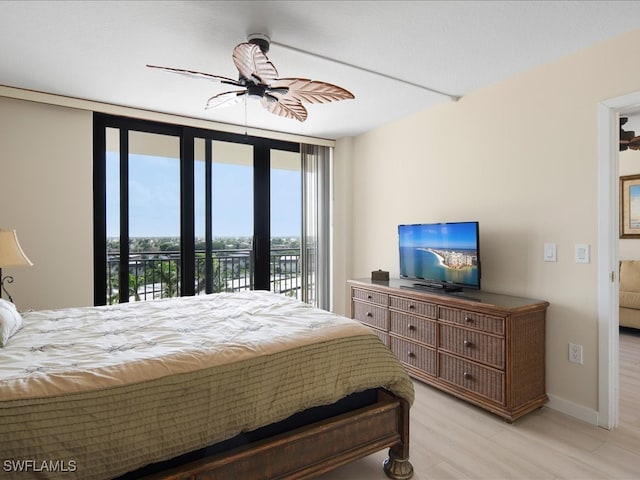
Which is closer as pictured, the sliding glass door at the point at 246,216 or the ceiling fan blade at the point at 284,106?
the ceiling fan blade at the point at 284,106

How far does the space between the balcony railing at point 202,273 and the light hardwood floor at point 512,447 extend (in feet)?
8.41

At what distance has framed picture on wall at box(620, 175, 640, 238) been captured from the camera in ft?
16.1

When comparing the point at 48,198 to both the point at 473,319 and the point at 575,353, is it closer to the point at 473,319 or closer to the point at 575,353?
the point at 473,319

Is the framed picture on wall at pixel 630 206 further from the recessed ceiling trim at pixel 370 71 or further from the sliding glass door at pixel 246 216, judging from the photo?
the sliding glass door at pixel 246 216

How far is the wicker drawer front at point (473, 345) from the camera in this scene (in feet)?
8.03

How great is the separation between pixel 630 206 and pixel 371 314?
13.8 ft


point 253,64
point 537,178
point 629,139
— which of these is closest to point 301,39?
point 253,64

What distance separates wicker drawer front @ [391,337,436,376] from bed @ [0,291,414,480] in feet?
3.55

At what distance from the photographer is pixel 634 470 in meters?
1.92

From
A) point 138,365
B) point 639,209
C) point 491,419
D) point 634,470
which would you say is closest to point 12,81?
point 138,365

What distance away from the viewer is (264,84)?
7.43ft

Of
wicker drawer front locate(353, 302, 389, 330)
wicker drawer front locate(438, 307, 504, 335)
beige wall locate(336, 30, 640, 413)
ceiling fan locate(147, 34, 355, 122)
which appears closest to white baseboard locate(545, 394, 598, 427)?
beige wall locate(336, 30, 640, 413)

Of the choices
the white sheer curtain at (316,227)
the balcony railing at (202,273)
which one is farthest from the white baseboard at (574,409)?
the balcony railing at (202,273)

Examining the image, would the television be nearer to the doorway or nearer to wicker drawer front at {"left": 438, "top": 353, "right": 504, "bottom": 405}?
wicker drawer front at {"left": 438, "top": 353, "right": 504, "bottom": 405}
